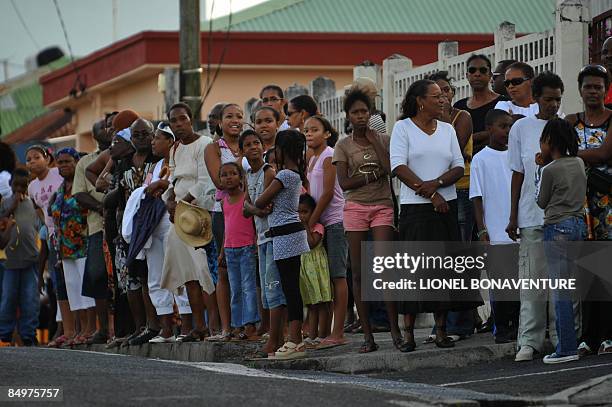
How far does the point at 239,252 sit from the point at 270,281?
1207 millimetres

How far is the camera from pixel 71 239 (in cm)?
1659

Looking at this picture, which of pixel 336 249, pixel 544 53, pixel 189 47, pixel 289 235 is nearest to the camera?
pixel 289 235

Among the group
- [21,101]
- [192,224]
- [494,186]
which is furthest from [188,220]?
[21,101]

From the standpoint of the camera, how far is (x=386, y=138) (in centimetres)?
1280

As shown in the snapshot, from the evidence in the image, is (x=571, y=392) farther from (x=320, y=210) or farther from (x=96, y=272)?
(x=96, y=272)

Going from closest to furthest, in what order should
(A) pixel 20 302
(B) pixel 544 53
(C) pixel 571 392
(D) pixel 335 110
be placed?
(C) pixel 571 392 < (B) pixel 544 53 < (D) pixel 335 110 < (A) pixel 20 302

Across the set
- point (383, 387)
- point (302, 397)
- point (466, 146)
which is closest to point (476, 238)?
point (466, 146)

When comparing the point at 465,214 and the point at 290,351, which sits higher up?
the point at 465,214

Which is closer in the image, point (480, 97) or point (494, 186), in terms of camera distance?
point (494, 186)

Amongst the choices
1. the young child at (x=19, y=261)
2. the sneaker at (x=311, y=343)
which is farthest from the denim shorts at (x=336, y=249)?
the young child at (x=19, y=261)

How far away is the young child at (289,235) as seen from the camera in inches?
492

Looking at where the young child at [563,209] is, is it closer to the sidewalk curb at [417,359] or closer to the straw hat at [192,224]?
the sidewalk curb at [417,359]

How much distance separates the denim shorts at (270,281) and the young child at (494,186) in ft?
5.26

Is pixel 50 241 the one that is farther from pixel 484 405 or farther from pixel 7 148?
pixel 484 405
